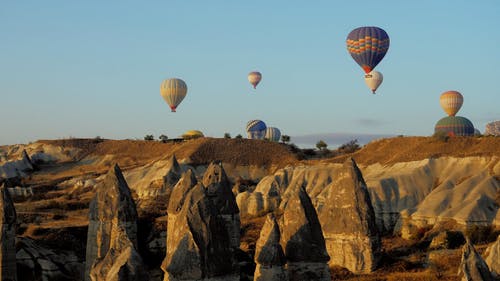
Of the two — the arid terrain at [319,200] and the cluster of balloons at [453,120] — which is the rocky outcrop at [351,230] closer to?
the arid terrain at [319,200]

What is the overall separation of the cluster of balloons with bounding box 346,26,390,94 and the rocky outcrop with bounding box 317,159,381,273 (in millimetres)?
37297

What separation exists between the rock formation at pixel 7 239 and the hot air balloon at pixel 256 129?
72.7 metres

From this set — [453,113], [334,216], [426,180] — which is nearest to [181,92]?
[453,113]

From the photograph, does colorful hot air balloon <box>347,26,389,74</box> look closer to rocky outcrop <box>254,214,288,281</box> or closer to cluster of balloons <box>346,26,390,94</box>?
cluster of balloons <box>346,26,390,94</box>

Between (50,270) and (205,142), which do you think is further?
(205,142)

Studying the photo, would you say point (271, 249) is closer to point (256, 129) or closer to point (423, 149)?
point (423, 149)

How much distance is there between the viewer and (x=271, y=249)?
698 inches

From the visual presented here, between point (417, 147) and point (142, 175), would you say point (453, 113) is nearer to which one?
point (417, 147)

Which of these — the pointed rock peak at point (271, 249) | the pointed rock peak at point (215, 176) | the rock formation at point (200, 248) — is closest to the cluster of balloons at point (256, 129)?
the pointed rock peak at point (215, 176)

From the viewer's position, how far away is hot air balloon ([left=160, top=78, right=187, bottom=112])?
261ft

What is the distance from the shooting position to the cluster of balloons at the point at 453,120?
77375mm

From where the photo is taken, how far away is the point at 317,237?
1903 cm

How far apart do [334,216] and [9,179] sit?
4972cm

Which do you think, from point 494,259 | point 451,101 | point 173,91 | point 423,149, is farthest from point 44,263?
point 451,101
